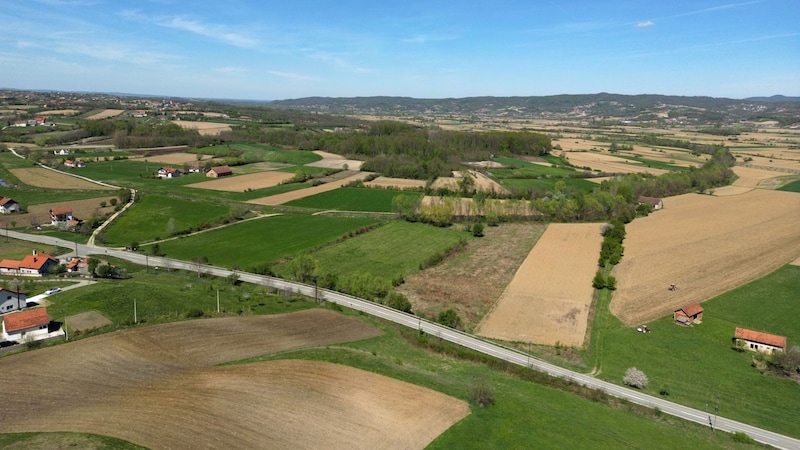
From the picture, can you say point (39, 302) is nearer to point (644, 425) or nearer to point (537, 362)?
point (537, 362)

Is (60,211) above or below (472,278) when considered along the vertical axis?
above

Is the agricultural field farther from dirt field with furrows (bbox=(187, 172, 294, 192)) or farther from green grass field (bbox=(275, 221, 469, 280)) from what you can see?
green grass field (bbox=(275, 221, 469, 280))

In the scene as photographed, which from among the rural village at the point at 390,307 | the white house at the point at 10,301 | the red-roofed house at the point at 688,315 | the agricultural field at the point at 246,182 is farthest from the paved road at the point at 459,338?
the agricultural field at the point at 246,182

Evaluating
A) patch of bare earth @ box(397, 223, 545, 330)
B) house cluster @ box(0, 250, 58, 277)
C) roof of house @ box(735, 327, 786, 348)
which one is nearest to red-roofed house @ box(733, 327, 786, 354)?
roof of house @ box(735, 327, 786, 348)

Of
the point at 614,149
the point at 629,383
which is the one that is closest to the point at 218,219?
the point at 629,383

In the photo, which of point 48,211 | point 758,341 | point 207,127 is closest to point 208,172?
point 48,211

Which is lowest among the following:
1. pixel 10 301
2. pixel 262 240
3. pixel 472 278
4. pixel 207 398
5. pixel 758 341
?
pixel 472 278

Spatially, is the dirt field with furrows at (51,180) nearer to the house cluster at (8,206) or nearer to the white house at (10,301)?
the house cluster at (8,206)

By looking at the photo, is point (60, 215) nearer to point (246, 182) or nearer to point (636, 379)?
point (246, 182)
